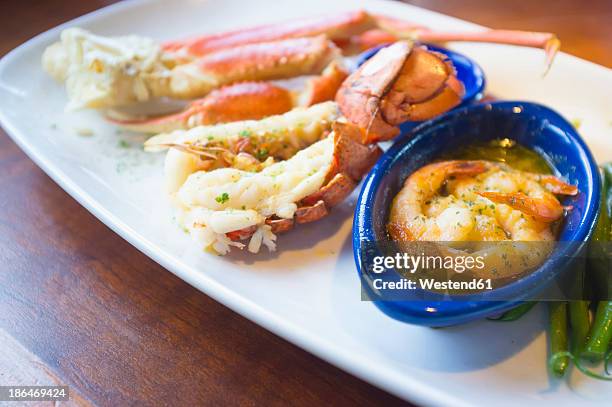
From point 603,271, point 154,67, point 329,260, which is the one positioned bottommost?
point 329,260

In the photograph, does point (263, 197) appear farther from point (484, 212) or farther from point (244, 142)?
point (484, 212)

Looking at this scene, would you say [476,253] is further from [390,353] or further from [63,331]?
[63,331]

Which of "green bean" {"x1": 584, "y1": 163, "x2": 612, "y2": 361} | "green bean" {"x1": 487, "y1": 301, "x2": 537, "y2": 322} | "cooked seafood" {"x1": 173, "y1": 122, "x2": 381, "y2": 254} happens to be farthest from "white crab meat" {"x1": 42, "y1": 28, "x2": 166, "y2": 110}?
"green bean" {"x1": 584, "y1": 163, "x2": 612, "y2": 361}

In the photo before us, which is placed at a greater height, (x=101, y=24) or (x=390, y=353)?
(x=101, y=24)

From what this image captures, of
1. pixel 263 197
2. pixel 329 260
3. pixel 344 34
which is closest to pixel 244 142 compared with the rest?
pixel 263 197

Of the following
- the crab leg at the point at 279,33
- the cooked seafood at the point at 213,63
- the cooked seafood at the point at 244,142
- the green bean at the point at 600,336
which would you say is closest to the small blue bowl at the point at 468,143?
the green bean at the point at 600,336

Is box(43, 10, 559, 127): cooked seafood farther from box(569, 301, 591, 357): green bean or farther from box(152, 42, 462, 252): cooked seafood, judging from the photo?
box(569, 301, 591, 357): green bean

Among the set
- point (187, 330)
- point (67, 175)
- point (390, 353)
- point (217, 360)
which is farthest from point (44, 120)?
point (390, 353)
